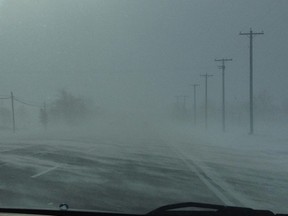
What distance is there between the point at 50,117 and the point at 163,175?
1977 inches

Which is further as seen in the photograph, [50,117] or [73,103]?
[50,117]

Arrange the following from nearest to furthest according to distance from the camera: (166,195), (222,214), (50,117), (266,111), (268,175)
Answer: (222,214) < (166,195) < (268,175) < (50,117) < (266,111)

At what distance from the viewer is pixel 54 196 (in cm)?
739

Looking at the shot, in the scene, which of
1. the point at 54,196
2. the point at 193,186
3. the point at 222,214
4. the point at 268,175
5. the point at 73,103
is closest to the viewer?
the point at 222,214

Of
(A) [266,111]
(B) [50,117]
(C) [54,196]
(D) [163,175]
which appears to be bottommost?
(A) [266,111]

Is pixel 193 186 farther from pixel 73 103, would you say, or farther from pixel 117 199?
pixel 73 103

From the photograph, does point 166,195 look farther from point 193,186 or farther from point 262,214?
point 262,214

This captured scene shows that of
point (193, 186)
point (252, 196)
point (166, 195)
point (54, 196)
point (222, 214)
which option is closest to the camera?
point (222, 214)

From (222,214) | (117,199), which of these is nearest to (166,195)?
(117,199)

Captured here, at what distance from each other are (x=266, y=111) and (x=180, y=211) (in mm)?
152710

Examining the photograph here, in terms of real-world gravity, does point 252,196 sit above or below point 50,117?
above

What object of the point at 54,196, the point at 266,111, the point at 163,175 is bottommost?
the point at 266,111

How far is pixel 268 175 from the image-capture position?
14.0 meters

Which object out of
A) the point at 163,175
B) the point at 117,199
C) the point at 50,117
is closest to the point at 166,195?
the point at 117,199
